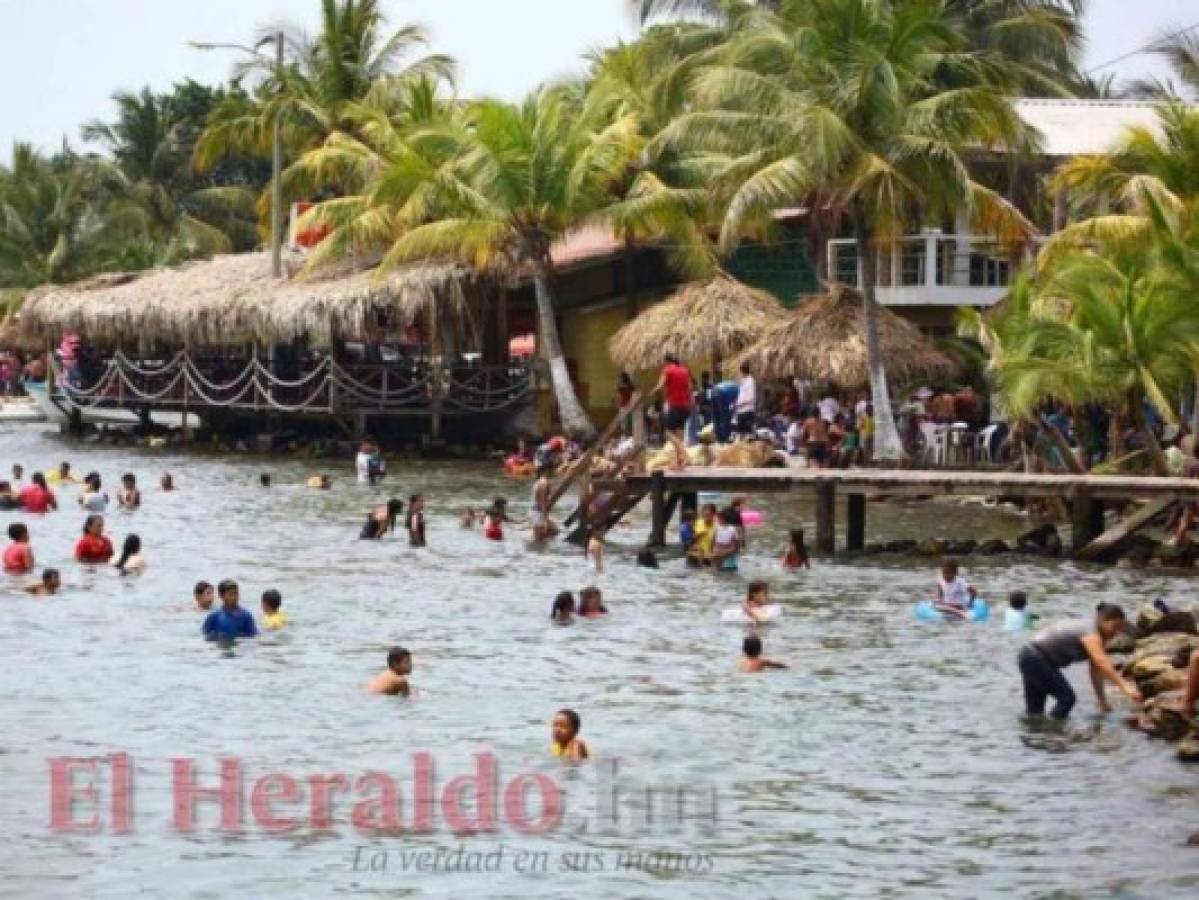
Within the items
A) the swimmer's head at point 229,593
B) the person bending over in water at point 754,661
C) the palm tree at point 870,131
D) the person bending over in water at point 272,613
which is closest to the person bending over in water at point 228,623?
the swimmer's head at point 229,593

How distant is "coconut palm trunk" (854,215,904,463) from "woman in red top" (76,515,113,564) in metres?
13.9

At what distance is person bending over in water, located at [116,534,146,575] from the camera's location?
101 ft

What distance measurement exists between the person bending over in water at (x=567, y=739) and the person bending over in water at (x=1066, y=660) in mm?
4153

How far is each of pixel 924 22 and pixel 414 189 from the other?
493 inches

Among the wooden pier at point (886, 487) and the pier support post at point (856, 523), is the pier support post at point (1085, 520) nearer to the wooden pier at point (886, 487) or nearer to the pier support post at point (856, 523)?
the wooden pier at point (886, 487)

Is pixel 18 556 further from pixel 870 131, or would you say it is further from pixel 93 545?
pixel 870 131

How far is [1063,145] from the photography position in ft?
149

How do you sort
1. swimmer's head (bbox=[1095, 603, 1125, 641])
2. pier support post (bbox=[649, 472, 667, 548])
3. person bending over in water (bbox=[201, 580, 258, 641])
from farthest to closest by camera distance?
pier support post (bbox=[649, 472, 667, 548]) → person bending over in water (bbox=[201, 580, 258, 641]) → swimmer's head (bbox=[1095, 603, 1125, 641])

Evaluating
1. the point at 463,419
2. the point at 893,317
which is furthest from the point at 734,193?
the point at 463,419

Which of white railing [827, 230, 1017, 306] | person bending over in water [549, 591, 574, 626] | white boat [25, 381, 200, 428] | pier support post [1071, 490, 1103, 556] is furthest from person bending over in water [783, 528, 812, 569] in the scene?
white boat [25, 381, 200, 428]

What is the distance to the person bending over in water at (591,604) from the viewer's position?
1062 inches

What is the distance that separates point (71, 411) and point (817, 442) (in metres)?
26.2

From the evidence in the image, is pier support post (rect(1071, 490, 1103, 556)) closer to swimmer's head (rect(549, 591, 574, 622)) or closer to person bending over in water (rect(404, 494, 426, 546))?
swimmer's head (rect(549, 591, 574, 622))

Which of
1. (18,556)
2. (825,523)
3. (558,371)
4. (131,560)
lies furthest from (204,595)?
(558,371)
